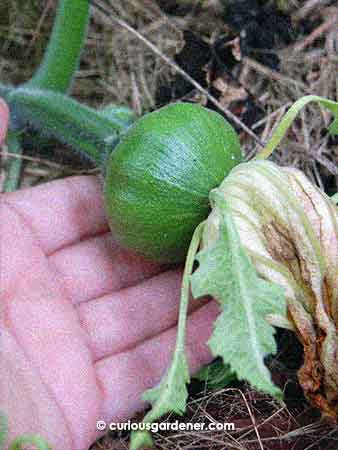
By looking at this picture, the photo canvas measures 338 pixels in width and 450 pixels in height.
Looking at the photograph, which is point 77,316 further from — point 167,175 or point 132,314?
point 167,175

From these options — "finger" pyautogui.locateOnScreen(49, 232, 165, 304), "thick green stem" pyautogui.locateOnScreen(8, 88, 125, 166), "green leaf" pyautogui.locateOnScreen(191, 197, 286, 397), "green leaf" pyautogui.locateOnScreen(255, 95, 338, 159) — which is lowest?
"finger" pyautogui.locateOnScreen(49, 232, 165, 304)

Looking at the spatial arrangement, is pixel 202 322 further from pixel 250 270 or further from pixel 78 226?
pixel 250 270

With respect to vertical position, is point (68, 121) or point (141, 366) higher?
point (68, 121)

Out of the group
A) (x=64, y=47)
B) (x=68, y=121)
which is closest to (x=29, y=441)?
(x=68, y=121)

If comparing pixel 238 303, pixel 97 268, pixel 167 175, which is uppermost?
pixel 167 175

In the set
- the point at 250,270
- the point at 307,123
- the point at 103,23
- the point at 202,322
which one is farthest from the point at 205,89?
the point at 250,270

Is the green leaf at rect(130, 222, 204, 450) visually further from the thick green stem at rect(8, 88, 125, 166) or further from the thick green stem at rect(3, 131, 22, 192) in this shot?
the thick green stem at rect(3, 131, 22, 192)

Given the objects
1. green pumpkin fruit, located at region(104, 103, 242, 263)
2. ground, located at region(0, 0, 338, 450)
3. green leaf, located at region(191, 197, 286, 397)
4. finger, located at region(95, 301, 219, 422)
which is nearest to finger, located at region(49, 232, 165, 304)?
finger, located at region(95, 301, 219, 422)

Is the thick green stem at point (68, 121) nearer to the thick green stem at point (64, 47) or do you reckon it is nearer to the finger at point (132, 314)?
the thick green stem at point (64, 47)
